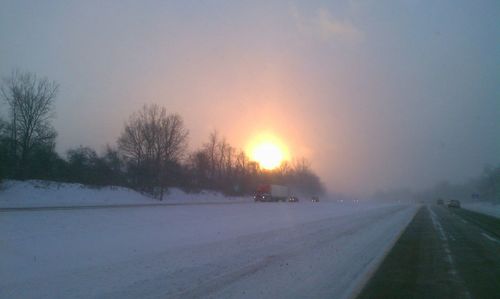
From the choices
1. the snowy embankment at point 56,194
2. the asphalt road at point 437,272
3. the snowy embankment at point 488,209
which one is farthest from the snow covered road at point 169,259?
the snowy embankment at point 488,209

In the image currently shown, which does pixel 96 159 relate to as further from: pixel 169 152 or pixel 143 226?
pixel 143 226

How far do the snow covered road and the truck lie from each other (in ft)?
206

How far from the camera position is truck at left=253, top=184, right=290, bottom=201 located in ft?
289

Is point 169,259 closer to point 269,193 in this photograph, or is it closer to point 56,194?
point 56,194

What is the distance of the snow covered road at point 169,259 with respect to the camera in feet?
34.6

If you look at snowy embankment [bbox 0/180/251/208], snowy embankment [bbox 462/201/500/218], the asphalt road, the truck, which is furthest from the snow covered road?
the truck

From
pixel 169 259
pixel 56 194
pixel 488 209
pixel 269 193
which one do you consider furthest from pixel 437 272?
pixel 488 209

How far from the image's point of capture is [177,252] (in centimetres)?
1633

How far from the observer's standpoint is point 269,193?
90.0 m

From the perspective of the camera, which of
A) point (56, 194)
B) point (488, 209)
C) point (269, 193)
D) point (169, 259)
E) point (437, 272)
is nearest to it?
point (437, 272)

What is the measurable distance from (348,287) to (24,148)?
56.7 metres

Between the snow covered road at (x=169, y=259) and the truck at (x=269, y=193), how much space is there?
62.8m

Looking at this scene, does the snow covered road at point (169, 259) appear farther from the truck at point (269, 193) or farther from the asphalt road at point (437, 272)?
the truck at point (269, 193)

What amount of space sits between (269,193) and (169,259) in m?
75.6
